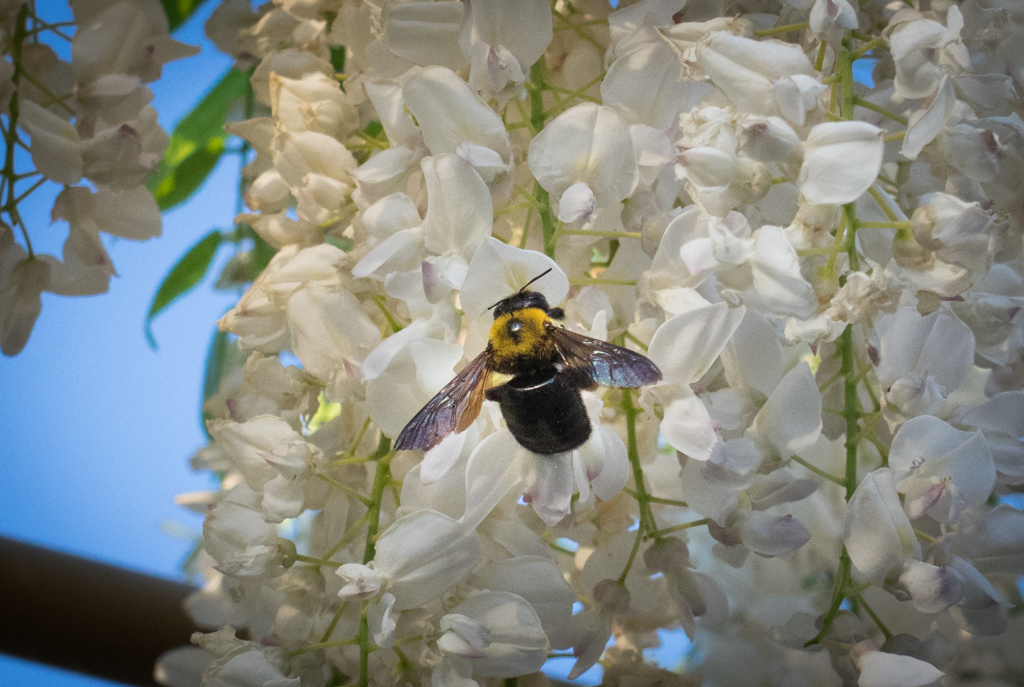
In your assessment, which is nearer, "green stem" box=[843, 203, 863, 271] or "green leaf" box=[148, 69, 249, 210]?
"green stem" box=[843, 203, 863, 271]

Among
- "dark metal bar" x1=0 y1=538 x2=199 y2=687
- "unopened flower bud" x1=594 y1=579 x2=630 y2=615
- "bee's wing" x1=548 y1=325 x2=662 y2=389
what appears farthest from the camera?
"dark metal bar" x1=0 y1=538 x2=199 y2=687

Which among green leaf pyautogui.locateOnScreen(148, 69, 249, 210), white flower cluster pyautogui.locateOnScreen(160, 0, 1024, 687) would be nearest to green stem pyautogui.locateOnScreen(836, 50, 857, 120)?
white flower cluster pyautogui.locateOnScreen(160, 0, 1024, 687)

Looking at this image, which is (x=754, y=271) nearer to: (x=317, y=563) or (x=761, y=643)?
(x=317, y=563)

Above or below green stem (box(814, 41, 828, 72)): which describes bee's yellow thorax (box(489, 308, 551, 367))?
below

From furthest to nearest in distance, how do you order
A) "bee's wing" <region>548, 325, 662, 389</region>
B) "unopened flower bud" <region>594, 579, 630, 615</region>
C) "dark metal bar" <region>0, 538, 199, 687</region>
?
"dark metal bar" <region>0, 538, 199, 687</region> → "unopened flower bud" <region>594, 579, 630, 615</region> → "bee's wing" <region>548, 325, 662, 389</region>

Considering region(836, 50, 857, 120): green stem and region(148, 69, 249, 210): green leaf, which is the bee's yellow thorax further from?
region(148, 69, 249, 210): green leaf

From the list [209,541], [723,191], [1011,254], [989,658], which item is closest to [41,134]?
[209,541]

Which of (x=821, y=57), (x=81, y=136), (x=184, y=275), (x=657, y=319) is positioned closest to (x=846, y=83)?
(x=821, y=57)

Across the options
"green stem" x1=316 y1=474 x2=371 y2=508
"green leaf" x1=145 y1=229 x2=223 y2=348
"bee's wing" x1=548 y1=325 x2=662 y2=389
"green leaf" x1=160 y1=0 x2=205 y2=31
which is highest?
"green leaf" x1=160 y1=0 x2=205 y2=31
